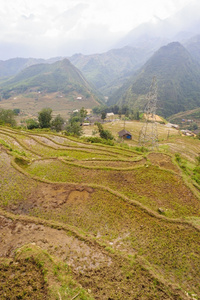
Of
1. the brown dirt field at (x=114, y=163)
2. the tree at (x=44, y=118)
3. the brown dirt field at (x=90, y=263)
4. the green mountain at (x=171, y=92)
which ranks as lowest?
the brown dirt field at (x=90, y=263)

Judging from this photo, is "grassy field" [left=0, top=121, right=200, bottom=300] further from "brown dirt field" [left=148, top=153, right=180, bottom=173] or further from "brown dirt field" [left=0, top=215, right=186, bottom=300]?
"brown dirt field" [left=148, top=153, right=180, bottom=173]

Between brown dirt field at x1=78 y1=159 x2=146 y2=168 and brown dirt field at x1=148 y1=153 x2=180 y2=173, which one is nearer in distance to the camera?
brown dirt field at x1=148 y1=153 x2=180 y2=173

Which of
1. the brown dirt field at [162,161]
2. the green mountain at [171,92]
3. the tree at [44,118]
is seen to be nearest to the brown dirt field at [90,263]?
the brown dirt field at [162,161]

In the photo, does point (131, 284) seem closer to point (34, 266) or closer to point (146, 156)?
point (34, 266)

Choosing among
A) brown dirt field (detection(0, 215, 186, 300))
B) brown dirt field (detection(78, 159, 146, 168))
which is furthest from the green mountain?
brown dirt field (detection(0, 215, 186, 300))

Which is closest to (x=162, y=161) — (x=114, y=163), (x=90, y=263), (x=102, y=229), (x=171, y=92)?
(x=114, y=163)

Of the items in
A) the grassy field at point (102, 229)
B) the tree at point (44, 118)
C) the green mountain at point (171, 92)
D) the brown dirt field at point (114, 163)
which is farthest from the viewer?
the green mountain at point (171, 92)

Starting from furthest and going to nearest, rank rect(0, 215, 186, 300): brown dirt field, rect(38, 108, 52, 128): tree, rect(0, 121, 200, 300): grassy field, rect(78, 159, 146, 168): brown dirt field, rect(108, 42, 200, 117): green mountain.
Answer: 1. rect(108, 42, 200, 117): green mountain
2. rect(38, 108, 52, 128): tree
3. rect(78, 159, 146, 168): brown dirt field
4. rect(0, 121, 200, 300): grassy field
5. rect(0, 215, 186, 300): brown dirt field

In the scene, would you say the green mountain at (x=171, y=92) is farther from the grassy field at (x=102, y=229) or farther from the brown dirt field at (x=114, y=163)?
the grassy field at (x=102, y=229)

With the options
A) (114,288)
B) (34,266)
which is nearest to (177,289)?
(114,288)
